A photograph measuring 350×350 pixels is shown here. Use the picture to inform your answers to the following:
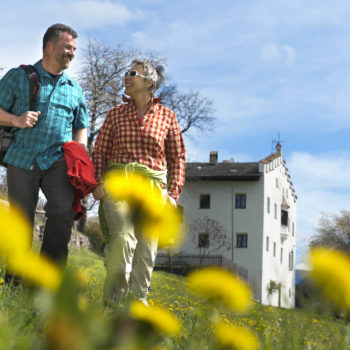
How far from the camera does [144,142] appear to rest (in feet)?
13.8

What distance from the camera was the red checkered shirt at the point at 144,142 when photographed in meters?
4.20

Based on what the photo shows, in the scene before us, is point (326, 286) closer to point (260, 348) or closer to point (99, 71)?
point (260, 348)

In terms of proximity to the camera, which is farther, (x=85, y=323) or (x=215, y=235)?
(x=215, y=235)

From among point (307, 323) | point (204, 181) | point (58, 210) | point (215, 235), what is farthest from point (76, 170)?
point (204, 181)

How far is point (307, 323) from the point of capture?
1919 millimetres

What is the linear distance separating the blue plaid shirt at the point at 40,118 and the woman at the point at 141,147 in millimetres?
363

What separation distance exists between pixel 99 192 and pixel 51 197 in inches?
13.2

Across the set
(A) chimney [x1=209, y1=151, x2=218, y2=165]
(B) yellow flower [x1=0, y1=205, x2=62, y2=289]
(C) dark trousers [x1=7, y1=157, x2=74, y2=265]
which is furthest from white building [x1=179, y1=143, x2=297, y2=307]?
(B) yellow flower [x1=0, y1=205, x2=62, y2=289]

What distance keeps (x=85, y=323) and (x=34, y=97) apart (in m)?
3.56

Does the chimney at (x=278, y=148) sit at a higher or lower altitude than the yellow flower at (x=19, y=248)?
higher

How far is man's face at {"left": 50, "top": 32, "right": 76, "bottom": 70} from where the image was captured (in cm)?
407

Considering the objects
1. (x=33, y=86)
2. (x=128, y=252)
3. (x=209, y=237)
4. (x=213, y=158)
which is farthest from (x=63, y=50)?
(x=213, y=158)

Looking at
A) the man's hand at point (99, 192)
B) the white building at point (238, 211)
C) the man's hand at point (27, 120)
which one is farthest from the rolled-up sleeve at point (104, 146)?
the white building at point (238, 211)

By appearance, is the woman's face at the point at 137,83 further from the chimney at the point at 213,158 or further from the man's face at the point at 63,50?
the chimney at the point at 213,158
